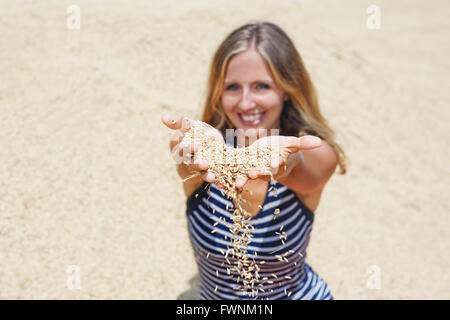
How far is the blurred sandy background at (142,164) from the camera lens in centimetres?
255

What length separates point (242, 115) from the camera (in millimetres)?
1898

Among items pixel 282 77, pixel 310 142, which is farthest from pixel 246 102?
pixel 310 142

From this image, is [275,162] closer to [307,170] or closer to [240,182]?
[240,182]

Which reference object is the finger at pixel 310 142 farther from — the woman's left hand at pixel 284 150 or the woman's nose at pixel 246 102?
the woman's nose at pixel 246 102

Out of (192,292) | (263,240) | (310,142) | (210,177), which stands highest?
(310,142)

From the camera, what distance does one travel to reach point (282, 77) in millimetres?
1821

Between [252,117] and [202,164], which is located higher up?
[252,117]

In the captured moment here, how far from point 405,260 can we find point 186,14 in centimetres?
438

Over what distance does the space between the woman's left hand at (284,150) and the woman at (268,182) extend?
18 millimetres

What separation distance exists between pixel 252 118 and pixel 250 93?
0.46 ft

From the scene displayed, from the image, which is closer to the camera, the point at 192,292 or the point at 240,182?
the point at 240,182

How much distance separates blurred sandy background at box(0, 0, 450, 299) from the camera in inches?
101

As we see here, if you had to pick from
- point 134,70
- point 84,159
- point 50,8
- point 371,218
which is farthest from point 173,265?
point 50,8

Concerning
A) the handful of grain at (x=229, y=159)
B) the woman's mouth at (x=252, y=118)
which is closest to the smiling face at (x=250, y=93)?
the woman's mouth at (x=252, y=118)
